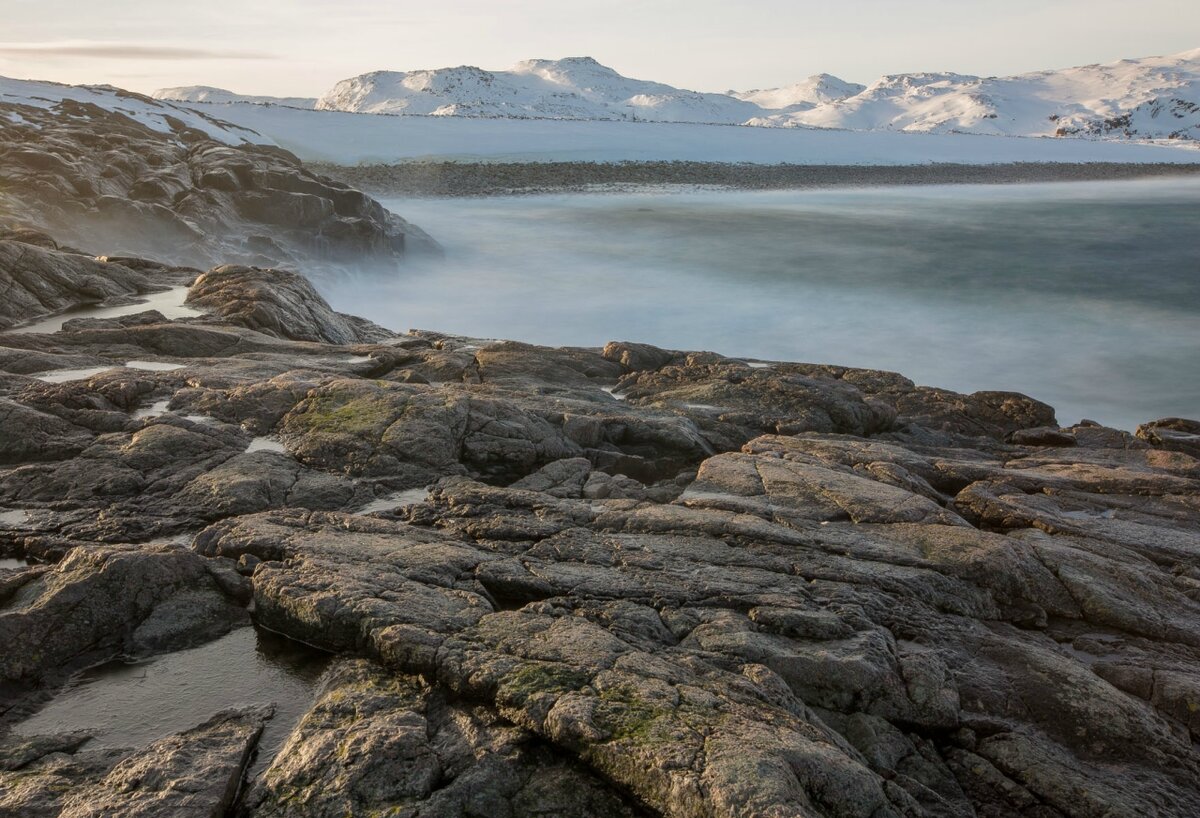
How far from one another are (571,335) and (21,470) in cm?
1787

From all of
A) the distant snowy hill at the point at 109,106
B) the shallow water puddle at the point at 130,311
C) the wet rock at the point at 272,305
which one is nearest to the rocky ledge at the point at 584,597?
the shallow water puddle at the point at 130,311

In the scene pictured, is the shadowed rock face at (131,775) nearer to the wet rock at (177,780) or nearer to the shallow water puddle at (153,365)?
the wet rock at (177,780)

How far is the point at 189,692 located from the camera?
17.3 ft

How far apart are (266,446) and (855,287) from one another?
2506cm

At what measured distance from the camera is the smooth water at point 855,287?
22.9 m

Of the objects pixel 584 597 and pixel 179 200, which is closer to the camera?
pixel 584 597

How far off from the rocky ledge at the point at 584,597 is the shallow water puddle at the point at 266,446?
0.11 feet

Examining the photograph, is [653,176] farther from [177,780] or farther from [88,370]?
[177,780]

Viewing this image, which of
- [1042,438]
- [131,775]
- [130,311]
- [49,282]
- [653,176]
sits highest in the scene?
[653,176]

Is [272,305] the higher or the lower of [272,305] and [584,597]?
the higher

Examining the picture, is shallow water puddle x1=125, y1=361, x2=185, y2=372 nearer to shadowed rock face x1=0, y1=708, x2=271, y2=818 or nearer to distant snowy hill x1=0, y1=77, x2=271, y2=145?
shadowed rock face x1=0, y1=708, x2=271, y2=818

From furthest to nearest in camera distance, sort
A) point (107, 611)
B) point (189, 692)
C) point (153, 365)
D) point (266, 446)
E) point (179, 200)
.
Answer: point (179, 200) → point (153, 365) → point (266, 446) → point (107, 611) → point (189, 692)

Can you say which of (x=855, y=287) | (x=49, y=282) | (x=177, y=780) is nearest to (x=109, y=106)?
(x=49, y=282)

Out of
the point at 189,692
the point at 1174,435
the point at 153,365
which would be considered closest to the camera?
the point at 189,692
